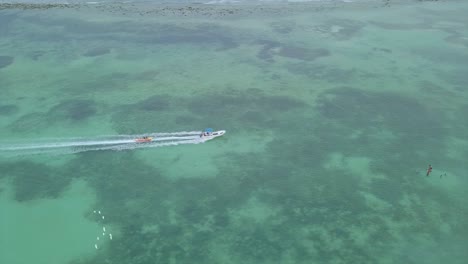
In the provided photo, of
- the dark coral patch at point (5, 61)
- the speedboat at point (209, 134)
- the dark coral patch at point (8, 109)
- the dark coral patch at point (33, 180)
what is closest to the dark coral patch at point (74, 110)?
the dark coral patch at point (8, 109)

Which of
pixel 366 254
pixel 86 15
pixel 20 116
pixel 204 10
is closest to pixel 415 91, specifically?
pixel 366 254

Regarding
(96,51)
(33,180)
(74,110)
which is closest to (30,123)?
(74,110)

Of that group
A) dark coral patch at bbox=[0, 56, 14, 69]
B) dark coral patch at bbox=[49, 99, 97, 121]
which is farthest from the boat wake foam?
dark coral patch at bbox=[0, 56, 14, 69]

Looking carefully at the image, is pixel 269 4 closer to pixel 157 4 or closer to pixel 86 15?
pixel 157 4

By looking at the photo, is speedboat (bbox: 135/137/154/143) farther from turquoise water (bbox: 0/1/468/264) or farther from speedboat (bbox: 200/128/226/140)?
speedboat (bbox: 200/128/226/140)

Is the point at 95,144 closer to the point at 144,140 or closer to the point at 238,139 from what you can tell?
the point at 144,140

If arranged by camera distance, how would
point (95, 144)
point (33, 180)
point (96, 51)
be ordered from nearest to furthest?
1. point (33, 180)
2. point (95, 144)
3. point (96, 51)
